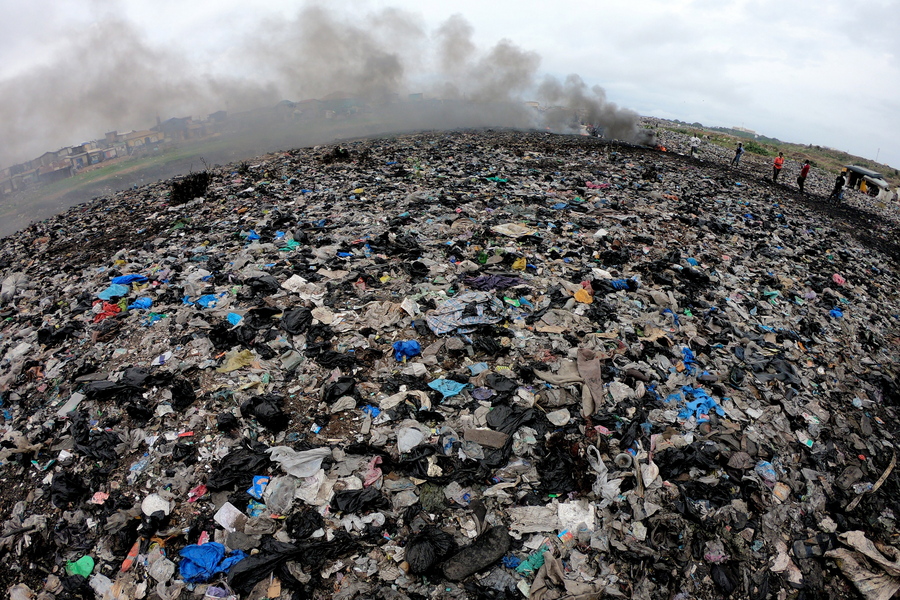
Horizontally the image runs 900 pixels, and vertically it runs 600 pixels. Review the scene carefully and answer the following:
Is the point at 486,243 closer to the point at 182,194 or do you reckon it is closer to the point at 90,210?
the point at 182,194

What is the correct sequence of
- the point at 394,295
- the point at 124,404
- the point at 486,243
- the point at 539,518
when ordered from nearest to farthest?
the point at 539,518 → the point at 124,404 → the point at 394,295 → the point at 486,243

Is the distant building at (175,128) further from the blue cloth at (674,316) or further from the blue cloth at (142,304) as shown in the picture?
the blue cloth at (674,316)

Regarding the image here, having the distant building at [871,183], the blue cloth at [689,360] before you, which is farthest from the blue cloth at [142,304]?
the distant building at [871,183]

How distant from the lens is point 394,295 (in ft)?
14.3

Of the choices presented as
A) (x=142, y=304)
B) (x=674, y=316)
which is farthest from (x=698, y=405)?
(x=142, y=304)

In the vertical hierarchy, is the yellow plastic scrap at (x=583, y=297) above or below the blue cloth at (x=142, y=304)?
below

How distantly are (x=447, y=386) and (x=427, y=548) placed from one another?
1237mm

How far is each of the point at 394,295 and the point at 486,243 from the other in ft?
6.05

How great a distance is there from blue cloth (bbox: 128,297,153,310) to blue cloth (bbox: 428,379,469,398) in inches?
125

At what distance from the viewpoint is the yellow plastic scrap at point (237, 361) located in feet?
10.9

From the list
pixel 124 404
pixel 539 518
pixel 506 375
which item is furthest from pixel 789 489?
pixel 124 404

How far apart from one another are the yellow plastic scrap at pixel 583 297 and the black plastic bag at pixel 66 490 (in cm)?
431

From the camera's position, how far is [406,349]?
11.8 feet

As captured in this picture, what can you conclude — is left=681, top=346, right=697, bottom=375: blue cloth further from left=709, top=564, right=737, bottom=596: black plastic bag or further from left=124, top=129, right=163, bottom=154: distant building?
left=124, top=129, right=163, bottom=154: distant building
